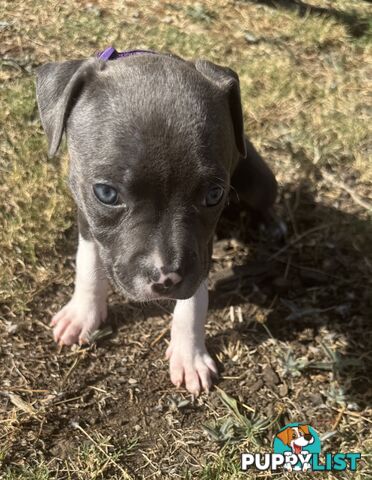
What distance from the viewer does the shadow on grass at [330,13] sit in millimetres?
7309

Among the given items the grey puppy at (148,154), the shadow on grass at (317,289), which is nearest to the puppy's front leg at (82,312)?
the grey puppy at (148,154)

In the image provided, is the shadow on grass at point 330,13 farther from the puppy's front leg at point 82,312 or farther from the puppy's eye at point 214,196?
the puppy's eye at point 214,196

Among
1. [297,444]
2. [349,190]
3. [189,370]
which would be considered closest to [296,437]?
[297,444]

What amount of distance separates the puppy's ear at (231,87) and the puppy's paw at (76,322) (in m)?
1.49

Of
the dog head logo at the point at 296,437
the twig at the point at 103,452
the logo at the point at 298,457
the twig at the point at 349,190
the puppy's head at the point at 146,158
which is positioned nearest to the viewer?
the puppy's head at the point at 146,158

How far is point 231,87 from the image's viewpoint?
3.58m

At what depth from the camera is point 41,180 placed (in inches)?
206

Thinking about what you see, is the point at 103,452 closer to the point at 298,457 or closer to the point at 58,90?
the point at 298,457

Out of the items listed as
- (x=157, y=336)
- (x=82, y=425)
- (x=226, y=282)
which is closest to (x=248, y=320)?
(x=226, y=282)

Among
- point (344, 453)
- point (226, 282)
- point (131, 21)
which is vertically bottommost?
point (344, 453)

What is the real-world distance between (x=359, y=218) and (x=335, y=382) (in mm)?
1634

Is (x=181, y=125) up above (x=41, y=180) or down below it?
above

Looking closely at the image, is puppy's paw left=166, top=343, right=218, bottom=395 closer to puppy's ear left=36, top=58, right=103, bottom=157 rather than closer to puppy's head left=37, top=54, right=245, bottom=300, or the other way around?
puppy's head left=37, top=54, right=245, bottom=300

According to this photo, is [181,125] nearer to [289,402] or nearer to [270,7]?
[289,402]
